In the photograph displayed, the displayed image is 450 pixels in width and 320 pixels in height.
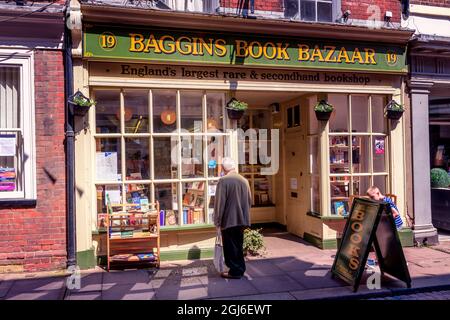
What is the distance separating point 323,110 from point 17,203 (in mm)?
5551

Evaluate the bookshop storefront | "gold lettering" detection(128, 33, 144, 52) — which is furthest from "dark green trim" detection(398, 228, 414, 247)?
"gold lettering" detection(128, 33, 144, 52)

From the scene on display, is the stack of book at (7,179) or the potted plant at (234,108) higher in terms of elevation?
the potted plant at (234,108)

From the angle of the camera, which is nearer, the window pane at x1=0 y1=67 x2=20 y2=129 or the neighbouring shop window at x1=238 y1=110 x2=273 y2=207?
the window pane at x1=0 y1=67 x2=20 y2=129

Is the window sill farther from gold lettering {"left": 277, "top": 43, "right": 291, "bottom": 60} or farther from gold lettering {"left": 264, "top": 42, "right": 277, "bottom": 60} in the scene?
gold lettering {"left": 277, "top": 43, "right": 291, "bottom": 60}

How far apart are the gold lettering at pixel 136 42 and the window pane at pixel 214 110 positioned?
1.47 meters

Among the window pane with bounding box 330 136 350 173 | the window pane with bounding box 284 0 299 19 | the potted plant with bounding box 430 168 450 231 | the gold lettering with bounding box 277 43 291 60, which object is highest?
the window pane with bounding box 284 0 299 19

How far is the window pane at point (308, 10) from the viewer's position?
841cm

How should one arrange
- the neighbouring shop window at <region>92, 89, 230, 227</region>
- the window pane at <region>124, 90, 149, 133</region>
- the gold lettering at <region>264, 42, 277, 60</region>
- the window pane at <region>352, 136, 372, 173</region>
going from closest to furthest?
the neighbouring shop window at <region>92, 89, 230, 227</region> < the window pane at <region>124, 90, 149, 133</region> < the gold lettering at <region>264, 42, 277, 60</region> < the window pane at <region>352, 136, 372, 173</region>

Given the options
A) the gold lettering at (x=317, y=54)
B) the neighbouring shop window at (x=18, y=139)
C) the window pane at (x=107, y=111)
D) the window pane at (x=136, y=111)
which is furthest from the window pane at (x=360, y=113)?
the neighbouring shop window at (x=18, y=139)

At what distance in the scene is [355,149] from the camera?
8.62 m

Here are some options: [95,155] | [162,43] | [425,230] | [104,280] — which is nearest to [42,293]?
[104,280]

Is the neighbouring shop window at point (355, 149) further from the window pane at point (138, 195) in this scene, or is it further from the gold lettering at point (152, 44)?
the window pane at point (138, 195)

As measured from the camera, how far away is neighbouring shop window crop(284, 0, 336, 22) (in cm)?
832

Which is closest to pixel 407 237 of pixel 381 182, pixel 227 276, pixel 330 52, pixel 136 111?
pixel 381 182
